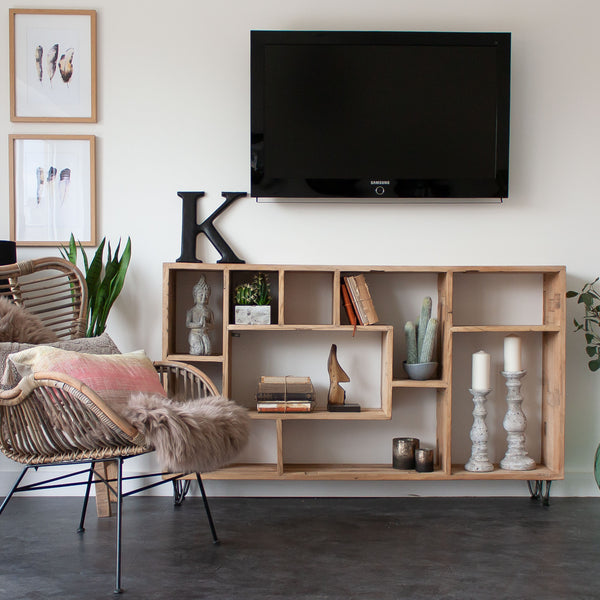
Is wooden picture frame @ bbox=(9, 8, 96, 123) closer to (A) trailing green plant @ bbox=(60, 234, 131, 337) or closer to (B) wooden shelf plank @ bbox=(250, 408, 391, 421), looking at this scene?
(A) trailing green plant @ bbox=(60, 234, 131, 337)

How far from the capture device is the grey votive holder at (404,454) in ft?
9.37

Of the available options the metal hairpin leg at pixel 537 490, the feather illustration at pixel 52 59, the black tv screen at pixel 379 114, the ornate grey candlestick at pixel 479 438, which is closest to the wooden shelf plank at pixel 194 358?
the black tv screen at pixel 379 114

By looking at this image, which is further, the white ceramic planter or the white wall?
the white wall

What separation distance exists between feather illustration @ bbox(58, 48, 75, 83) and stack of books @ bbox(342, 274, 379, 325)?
4.85 ft

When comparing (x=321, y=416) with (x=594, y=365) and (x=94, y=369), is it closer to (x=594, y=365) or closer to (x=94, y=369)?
(x=94, y=369)

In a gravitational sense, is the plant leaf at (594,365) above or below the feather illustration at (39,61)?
below

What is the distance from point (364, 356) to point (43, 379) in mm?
1497

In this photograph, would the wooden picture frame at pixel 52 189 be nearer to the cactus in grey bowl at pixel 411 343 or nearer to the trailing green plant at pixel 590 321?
the cactus in grey bowl at pixel 411 343

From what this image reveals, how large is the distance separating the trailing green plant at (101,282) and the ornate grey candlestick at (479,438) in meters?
1.54

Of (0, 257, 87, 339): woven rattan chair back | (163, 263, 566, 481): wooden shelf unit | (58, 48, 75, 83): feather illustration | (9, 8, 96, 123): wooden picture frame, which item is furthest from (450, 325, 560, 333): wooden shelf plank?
(58, 48, 75, 83): feather illustration

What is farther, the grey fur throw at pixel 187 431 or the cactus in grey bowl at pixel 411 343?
the cactus in grey bowl at pixel 411 343

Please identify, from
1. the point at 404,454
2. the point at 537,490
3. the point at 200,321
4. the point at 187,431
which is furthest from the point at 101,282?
the point at 537,490

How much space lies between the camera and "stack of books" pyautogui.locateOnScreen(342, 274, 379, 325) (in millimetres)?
2826

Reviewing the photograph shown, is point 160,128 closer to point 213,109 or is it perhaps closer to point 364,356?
point 213,109
